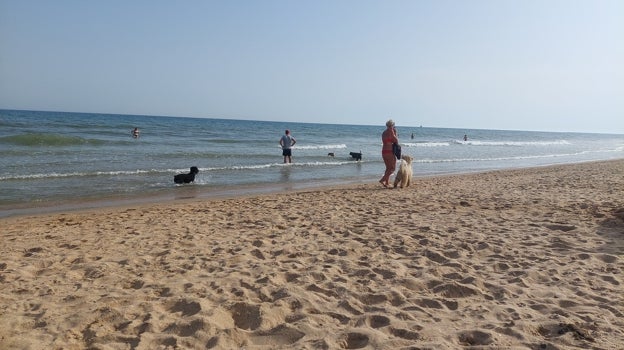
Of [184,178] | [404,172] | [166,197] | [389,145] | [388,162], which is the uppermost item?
[389,145]

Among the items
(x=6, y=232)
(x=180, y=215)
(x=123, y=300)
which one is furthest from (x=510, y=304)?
(x=6, y=232)

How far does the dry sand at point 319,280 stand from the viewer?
9.60 feet

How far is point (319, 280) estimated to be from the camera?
156 inches

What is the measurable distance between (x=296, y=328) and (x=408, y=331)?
773mm

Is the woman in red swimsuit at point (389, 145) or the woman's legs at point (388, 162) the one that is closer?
the woman in red swimsuit at point (389, 145)

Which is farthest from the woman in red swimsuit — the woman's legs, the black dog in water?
the black dog in water

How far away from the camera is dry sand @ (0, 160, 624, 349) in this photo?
2.93 m

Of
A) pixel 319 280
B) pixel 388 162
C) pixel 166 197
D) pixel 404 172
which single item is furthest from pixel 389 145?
pixel 319 280

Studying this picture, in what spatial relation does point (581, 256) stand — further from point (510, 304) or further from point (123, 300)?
point (123, 300)

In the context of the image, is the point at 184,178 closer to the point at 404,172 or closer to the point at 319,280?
the point at 404,172

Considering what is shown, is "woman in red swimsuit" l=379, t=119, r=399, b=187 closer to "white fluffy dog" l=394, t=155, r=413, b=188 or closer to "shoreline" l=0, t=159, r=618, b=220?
"white fluffy dog" l=394, t=155, r=413, b=188


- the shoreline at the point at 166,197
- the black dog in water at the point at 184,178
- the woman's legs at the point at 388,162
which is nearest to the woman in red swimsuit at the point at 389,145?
the woman's legs at the point at 388,162

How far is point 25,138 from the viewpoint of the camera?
77.6 ft

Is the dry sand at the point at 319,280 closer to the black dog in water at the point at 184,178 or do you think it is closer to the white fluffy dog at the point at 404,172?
the white fluffy dog at the point at 404,172
